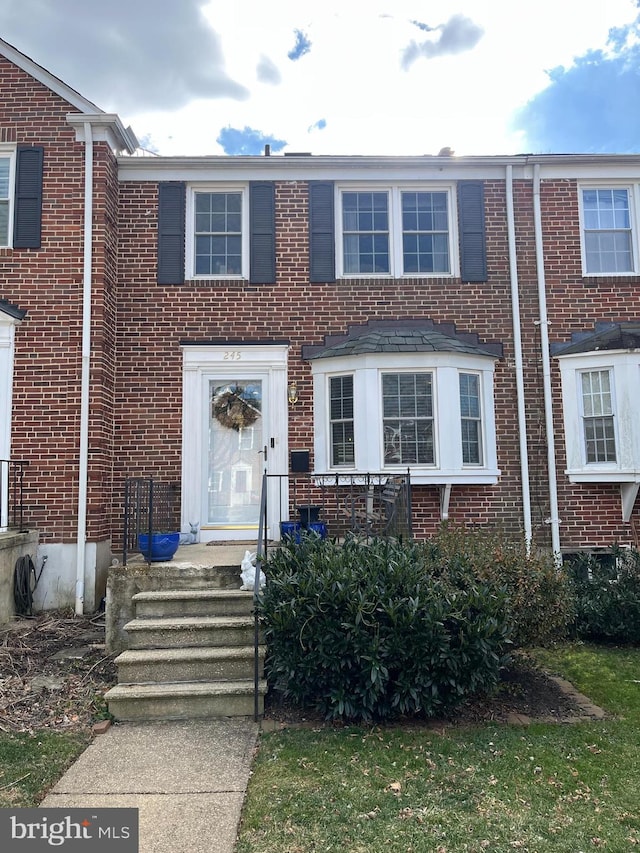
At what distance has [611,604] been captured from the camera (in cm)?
641

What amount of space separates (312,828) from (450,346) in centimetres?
630

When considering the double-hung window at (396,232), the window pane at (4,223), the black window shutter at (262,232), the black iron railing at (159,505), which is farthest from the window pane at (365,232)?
the window pane at (4,223)

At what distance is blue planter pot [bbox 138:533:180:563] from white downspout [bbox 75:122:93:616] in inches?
60.0

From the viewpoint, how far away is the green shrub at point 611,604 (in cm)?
633

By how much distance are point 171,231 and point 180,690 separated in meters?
6.43

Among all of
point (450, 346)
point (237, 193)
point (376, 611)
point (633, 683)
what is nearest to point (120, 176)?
point (237, 193)

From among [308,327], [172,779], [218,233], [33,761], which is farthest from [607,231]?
[33,761]

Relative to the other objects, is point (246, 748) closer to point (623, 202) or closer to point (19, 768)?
point (19, 768)

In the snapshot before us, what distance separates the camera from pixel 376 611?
4266 millimetres

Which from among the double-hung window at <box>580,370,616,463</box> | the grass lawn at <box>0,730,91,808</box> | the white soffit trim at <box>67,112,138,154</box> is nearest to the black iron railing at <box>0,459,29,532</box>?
the grass lawn at <box>0,730,91,808</box>

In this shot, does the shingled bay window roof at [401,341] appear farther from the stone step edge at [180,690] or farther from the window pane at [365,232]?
the stone step edge at [180,690]

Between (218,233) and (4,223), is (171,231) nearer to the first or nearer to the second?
(218,233)

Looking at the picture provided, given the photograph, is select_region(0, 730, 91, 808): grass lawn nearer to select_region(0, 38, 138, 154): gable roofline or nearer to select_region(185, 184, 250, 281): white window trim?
select_region(185, 184, 250, 281): white window trim

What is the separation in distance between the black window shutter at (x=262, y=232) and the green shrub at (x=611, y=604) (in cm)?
579
